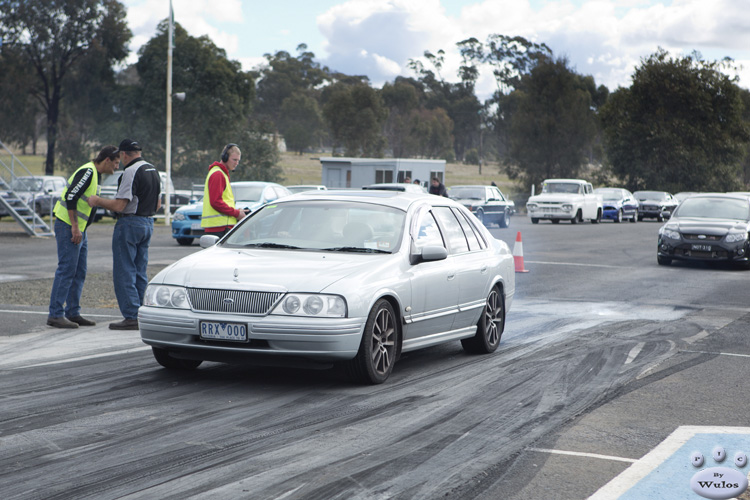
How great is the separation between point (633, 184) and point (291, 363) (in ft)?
221

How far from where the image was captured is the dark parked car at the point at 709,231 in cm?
1888

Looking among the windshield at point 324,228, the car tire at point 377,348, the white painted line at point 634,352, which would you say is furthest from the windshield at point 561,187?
the car tire at point 377,348

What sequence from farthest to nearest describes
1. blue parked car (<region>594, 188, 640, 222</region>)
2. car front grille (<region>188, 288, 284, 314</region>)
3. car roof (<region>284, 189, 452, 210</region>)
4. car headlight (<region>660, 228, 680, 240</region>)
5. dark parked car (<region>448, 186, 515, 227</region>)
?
blue parked car (<region>594, 188, 640, 222</region>) < dark parked car (<region>448, 186, 515, 227</region>) < car headlight (<region>660, 228, 680, 240</region>) < car roof (<region>284, 189, 452, 210</region>) < car front grille (<region>188, 288, 284, 314</region>)

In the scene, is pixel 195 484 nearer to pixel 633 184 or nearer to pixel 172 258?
pixel 172 258

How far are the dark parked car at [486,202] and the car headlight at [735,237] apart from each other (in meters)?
17.0

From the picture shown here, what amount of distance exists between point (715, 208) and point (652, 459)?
16.1 m

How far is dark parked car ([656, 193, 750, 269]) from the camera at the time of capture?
1888 centimetres

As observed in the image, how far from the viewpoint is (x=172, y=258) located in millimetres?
19547

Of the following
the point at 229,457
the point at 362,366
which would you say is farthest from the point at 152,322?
the point at 229,457

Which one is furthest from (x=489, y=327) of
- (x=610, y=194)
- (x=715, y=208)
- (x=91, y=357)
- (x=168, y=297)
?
(x=610, y=194)

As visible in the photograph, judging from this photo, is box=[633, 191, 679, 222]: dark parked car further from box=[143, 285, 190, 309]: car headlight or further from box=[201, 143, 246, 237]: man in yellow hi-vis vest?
box=[143, 285, 190, 309]: car headlight

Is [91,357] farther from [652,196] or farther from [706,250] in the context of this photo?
[652,196]

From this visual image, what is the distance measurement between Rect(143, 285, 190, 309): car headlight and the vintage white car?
34801 millimetres

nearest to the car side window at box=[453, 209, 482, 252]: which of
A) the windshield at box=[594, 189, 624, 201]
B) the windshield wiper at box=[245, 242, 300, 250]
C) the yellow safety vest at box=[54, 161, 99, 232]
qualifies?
the windshield wiper at box=[245, 242, 300, 250]
